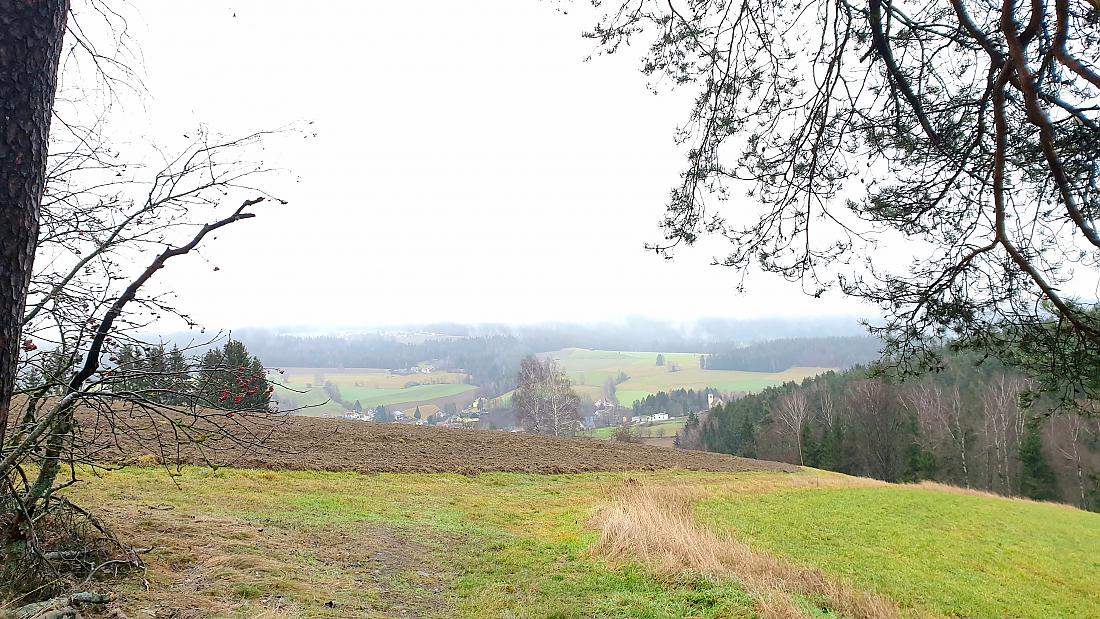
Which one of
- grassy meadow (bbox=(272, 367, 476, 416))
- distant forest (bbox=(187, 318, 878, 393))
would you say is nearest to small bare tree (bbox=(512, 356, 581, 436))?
grassy meadow (bbox=(272, 367, 476, 416))

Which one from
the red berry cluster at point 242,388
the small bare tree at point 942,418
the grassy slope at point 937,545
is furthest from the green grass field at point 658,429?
the red berry cluster at point 242,388

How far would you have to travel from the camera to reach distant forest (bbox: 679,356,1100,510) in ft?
104

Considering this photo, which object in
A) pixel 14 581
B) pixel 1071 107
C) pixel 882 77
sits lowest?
pixel 14 581

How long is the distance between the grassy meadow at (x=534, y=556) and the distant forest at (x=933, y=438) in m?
18.8

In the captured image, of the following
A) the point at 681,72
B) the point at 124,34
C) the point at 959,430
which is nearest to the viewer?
the point at 124,34

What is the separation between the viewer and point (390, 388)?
58.8 metres

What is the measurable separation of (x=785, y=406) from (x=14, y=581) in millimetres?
46675

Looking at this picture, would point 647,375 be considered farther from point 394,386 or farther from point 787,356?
point 394,386

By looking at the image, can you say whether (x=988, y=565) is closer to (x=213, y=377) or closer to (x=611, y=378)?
(x=213, y=377)

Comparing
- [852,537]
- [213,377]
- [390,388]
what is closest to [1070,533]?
[852,537]

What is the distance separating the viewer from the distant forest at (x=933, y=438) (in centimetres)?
3181

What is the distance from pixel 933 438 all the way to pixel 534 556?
40465 millimetres

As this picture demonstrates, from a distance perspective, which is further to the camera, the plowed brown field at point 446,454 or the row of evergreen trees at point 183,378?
the plowed brown field at point 446,454

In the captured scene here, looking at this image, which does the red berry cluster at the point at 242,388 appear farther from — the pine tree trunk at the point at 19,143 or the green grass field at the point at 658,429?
the green grass field at the point at 658,429
